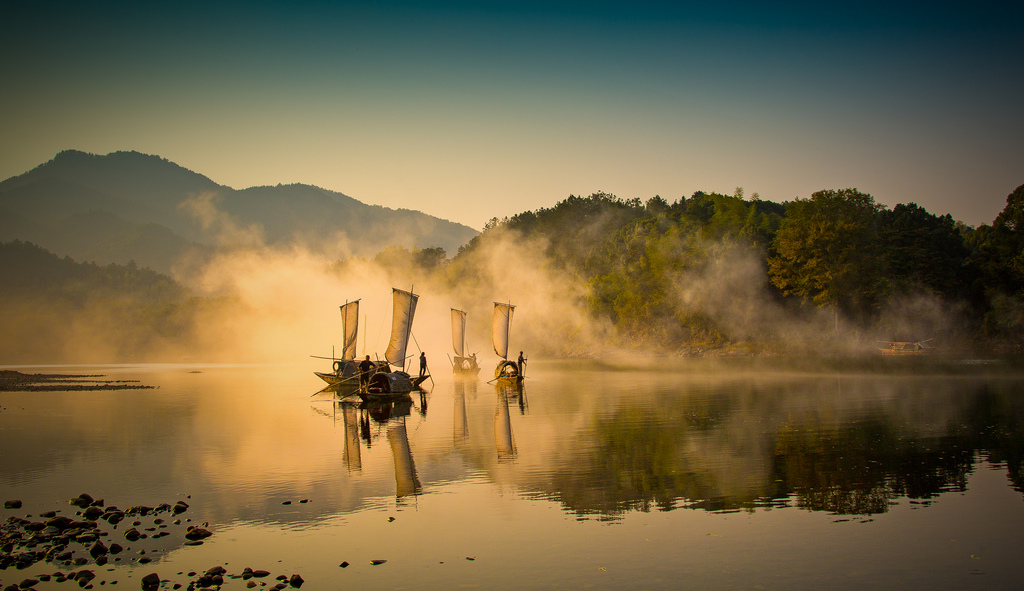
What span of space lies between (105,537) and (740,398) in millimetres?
30719

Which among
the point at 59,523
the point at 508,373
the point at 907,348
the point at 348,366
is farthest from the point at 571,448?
the point at 907,348

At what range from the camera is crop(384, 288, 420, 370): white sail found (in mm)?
46875

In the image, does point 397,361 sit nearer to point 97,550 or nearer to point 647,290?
point 97,550

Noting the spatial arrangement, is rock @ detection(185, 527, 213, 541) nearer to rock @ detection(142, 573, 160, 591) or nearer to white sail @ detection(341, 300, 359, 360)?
rock @ detection(142, 573, 160, 591)

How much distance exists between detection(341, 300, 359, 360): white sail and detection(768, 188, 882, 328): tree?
64788 mm

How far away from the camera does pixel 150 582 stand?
10.8m

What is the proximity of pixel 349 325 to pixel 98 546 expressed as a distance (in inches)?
1725

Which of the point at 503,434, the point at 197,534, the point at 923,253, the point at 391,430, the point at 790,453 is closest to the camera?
the point at 197,534

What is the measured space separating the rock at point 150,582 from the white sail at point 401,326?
3561cm

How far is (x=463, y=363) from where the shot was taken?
227 ft

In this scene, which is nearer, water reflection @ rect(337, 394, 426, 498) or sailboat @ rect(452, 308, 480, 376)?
water reflection @ rect(337, 394, 426, 498)

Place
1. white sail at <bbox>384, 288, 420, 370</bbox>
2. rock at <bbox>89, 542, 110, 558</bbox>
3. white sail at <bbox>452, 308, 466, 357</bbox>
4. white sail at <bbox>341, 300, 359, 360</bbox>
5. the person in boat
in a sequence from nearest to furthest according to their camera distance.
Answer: rock at <bbox>89, 542, 110, 558</bbox> → the person in boat → white sail at <bbox>384, 288, 420, 370</bbox> → white sail at <bbox>341, 300, 359, 360</bbox> → white sail at <bbox>452, 308, 466, 357</bbox>

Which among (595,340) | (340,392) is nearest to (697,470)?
(340,392)

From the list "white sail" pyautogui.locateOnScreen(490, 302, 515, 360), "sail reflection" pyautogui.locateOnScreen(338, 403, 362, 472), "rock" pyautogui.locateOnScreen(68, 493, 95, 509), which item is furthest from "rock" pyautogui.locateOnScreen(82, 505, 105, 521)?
"white sail" pyautogui.locateOnScreen(490, 302, 515, 360)
